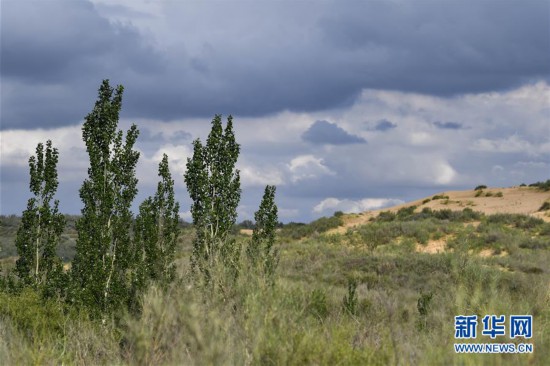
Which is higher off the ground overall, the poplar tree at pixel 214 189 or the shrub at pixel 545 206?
the shrub at pixel 545 206

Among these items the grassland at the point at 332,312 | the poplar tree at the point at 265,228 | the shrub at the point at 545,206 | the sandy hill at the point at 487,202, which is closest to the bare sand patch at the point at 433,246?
the grassland at the point at 332,312

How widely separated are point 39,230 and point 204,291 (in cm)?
1006

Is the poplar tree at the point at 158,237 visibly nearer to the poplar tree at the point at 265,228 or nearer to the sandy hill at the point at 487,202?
the poplar tree at the point at 265,228

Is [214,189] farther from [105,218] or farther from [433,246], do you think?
[433,246]

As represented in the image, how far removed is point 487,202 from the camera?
6191 cm

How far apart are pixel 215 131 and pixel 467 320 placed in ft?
31.9

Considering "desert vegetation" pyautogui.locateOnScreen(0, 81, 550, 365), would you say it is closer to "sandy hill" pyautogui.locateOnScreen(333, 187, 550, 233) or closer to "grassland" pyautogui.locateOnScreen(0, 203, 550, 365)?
"grassland" pyautogui.locateOnScreen(0, 203, 550, 365)

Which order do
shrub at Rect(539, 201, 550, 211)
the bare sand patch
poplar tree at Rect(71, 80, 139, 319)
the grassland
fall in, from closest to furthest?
the grassland → poplar tree at Rect(71, 80, 139, 319) → the bare sand patch → shrub at Rect(539, 201, 550, 211)

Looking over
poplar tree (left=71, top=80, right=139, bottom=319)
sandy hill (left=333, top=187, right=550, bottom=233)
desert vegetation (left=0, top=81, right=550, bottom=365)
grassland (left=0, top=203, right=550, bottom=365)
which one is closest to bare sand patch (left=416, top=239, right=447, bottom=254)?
grassland (left=0, top=203, right=550, bottom=365)

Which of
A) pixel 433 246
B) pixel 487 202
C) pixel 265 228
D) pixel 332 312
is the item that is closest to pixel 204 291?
pixel 265 228

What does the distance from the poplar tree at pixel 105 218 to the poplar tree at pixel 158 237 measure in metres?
0.40

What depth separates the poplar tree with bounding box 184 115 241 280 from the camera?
16188mm

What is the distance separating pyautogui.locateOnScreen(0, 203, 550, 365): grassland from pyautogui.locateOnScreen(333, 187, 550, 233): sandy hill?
11.7 metres

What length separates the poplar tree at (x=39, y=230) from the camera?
1905 centimetres
